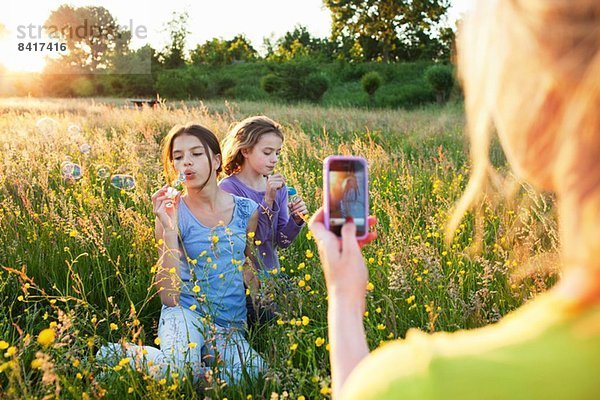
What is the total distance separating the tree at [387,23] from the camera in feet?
135

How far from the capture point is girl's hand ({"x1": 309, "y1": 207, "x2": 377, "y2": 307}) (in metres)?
1.11

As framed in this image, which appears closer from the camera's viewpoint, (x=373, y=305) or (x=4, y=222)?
(x=373, y=305)

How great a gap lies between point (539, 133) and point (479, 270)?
292cm

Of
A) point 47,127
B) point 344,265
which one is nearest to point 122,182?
point 344,265

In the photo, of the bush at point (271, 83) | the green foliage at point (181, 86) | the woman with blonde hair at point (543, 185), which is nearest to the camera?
the woman with blonde hair at point (543, 185)

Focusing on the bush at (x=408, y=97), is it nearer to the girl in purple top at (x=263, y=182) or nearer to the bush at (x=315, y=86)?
the bush at (x=315, y=86)

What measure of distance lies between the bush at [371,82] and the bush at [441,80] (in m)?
2.42

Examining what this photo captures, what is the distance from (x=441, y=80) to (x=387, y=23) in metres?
14.9

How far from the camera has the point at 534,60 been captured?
70 cm

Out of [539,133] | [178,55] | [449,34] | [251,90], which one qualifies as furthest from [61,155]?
[178,55]

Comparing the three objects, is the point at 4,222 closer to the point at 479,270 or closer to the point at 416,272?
the point at 416,272

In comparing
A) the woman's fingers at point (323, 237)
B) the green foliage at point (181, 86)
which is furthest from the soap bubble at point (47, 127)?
the green foliage at point (181, 86)

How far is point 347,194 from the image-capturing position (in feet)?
5.17

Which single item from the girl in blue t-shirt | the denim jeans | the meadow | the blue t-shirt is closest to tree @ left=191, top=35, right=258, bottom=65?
the meadow
